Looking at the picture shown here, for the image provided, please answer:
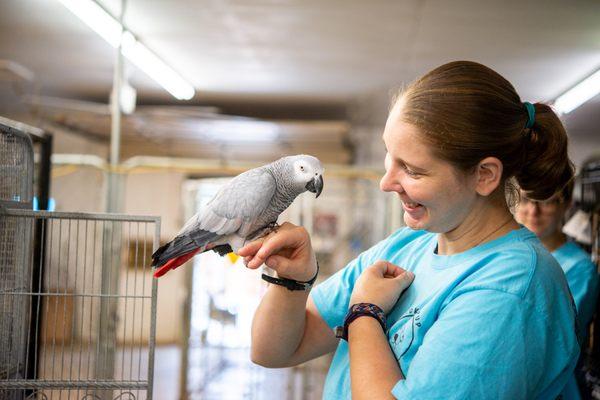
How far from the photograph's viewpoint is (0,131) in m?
0.96

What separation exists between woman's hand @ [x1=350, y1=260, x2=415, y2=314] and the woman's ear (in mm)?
168

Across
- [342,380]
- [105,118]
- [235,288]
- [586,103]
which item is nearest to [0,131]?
[342,380]

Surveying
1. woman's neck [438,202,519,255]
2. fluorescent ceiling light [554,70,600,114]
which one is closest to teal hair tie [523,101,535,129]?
woman's neck [438,202,519,255]

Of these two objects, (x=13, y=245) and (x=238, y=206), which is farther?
(x=13, y=245)

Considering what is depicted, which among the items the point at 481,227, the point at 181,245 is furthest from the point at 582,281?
the point at 181,245

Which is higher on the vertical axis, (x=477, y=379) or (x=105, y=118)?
(x=105, y=118)

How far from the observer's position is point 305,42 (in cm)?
346

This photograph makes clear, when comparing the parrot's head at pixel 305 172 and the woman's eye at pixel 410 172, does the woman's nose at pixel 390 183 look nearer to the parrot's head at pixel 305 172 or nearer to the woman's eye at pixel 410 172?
the woman's eye at pixel 410 172

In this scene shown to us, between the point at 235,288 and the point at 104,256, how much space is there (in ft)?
6.64

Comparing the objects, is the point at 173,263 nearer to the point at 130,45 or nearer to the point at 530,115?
the point at 530,115

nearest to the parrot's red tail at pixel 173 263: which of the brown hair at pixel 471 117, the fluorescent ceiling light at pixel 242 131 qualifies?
the brown hair at pixel 471 117

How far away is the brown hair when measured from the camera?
0.73 meters

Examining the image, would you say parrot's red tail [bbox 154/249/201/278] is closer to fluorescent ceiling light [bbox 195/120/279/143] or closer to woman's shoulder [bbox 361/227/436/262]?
woman's shoulder [bbox 361/227/436/262]

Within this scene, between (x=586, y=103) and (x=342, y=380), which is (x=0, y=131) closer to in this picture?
(x=342, y=380)
